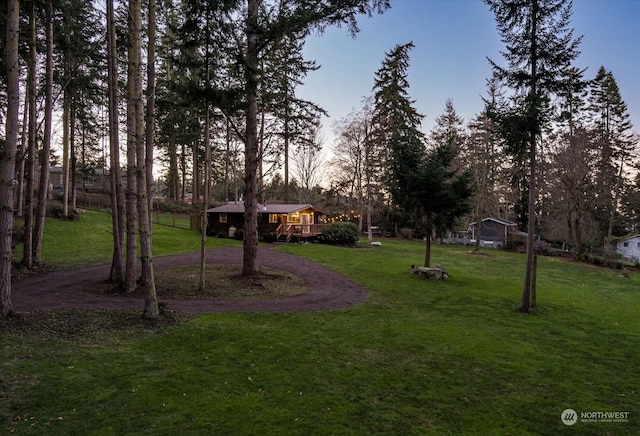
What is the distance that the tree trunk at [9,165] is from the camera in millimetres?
6488

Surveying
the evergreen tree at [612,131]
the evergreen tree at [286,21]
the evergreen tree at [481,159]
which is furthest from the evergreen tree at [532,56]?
the evergreen tree at [612,131]

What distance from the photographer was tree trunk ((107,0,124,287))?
32.0ft

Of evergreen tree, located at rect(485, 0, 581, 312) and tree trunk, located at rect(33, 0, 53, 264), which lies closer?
evergreen tree, located at rect(485, 0, 581, 312)

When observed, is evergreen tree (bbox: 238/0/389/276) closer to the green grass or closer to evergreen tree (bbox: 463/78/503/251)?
the green grass

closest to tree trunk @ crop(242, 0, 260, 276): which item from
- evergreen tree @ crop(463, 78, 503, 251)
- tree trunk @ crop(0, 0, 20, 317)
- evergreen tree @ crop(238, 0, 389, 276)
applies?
evergreen tree @ crop(238, 0, 389, 276)

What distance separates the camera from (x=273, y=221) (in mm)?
27562

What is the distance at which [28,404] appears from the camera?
13.9 ft

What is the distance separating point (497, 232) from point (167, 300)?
3729 cm

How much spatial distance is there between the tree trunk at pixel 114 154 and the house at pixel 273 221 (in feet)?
52.4

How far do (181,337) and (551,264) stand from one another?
86.3 ft

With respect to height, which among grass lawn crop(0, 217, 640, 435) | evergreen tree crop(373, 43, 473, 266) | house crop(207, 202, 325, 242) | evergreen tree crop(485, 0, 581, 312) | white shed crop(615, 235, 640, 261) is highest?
evergreen tree crop(485, 0, 581, 312)

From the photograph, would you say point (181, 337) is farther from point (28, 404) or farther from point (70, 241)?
point (70, 241)

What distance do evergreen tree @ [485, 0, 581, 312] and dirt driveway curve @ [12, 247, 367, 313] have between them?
248 inches

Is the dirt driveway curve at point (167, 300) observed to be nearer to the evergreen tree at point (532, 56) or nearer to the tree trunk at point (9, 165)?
the tree trunk at point (9, 165)
